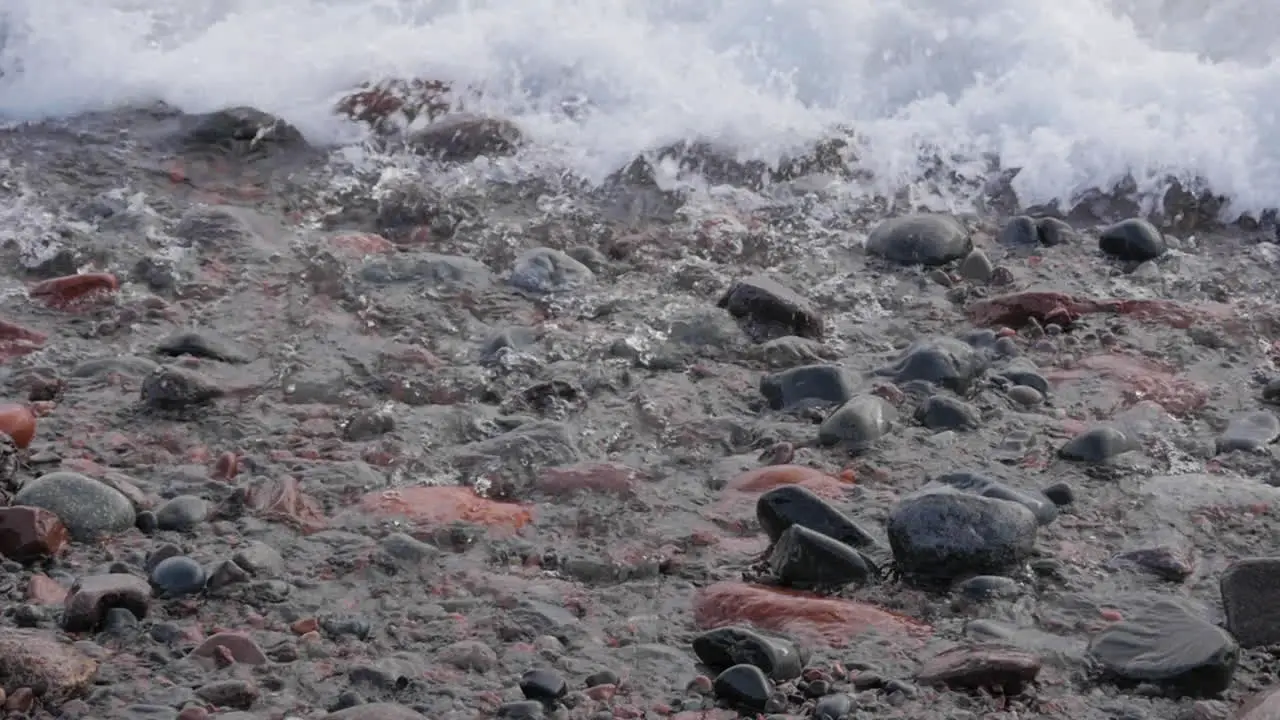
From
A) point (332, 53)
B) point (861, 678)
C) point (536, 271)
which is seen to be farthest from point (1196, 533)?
point (332, 53)

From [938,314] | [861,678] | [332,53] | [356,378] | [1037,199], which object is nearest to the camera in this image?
[861,678]

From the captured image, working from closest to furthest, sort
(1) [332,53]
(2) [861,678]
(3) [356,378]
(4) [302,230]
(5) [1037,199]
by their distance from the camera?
(2) [861,678] → (3) [356,378] → (4) [302,230] → (5) [1037,199] → (1) [332,53]

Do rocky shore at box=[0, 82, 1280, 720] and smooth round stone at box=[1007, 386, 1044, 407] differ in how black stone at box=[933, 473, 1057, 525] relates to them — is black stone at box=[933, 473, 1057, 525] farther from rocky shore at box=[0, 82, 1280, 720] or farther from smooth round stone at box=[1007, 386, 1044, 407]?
smooth round stone at box=[1007, 386, 1044, 407]

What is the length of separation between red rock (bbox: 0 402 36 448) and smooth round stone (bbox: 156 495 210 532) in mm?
477

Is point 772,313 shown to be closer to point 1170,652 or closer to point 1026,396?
point 1026,396

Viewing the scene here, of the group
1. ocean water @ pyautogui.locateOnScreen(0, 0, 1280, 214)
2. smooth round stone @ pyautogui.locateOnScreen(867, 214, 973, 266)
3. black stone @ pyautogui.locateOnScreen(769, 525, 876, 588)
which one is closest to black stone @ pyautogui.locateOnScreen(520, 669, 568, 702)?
black stone @ pyautogui.locateOnScreen(769, 525, 876, 588)

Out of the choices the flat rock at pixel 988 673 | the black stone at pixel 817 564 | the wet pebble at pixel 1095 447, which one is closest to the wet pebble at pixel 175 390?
the black stone at pixel 817 564

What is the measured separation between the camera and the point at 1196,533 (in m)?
3.33

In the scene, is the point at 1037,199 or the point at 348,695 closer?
the point at 348,695

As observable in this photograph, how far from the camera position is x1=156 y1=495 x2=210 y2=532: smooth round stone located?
10.5ft

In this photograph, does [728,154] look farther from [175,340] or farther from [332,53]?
[175,340]

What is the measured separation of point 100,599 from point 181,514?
43cm

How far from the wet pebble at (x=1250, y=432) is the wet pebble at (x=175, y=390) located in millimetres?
2530

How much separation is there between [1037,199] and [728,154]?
1112mm
